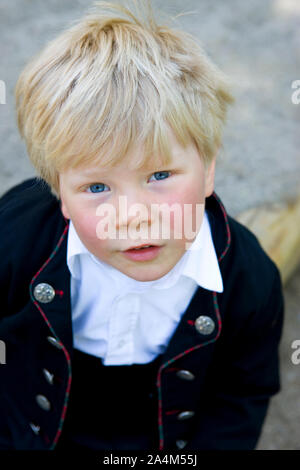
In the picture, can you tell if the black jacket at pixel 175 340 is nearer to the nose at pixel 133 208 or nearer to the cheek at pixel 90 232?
the cheek at pixel 90 232

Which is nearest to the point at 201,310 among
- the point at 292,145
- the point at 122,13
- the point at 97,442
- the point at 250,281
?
the point at 250,281

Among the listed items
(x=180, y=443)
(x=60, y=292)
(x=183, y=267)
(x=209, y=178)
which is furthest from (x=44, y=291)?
(x=180, y=443)

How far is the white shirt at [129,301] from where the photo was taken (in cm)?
109

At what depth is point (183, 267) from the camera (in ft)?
3.56

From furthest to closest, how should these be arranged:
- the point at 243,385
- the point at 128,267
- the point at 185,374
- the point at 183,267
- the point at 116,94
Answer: the point at 243,385
the point at 185,374
the point at 183,267
the point at 128,267
the point at 116,94

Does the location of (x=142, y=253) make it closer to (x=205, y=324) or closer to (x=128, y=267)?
(x=128, y=267)

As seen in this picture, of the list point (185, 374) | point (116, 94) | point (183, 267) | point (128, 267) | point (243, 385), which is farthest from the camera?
point (243, 385)

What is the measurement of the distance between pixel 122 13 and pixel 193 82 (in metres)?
0.18

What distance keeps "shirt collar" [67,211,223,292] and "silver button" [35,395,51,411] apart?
0.32 m

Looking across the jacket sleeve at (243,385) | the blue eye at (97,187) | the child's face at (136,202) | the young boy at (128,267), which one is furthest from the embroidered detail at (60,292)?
the jacket sleeve at (243,385)

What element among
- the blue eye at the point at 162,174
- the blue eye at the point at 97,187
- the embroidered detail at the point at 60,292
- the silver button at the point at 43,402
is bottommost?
the silver button at the point at 43,402

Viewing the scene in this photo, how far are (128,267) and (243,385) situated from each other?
0.49m

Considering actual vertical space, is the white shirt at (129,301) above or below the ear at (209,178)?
below

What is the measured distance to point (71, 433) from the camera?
132cm
